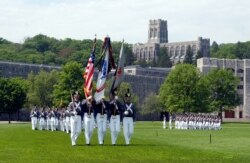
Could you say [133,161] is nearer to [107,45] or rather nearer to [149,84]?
[107,45]

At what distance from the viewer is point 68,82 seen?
105188 mm

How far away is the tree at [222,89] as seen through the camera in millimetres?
130625

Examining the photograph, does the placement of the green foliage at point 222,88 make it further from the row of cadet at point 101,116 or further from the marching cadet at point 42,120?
the row of cadet at point 101,116

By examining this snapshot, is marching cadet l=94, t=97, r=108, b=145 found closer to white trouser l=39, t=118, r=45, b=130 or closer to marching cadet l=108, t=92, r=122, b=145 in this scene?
marching cadet l=108, t=92, r=122, b=145

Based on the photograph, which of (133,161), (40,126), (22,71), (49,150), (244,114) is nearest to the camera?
(133,161)

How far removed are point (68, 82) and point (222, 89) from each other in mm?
36468

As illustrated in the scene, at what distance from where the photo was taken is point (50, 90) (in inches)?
4601

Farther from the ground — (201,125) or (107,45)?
(107,45)

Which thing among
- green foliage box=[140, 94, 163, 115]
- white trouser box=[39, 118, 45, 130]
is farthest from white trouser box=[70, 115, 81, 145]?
green foliage box=[140, 94, 163, 115]

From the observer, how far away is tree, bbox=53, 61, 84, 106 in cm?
10425

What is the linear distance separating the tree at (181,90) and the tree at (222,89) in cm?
1205

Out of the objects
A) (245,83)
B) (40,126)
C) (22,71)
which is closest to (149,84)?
(245,83)

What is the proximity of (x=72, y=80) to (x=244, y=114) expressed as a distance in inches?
3097

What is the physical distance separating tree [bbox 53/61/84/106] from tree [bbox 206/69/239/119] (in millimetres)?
32446
